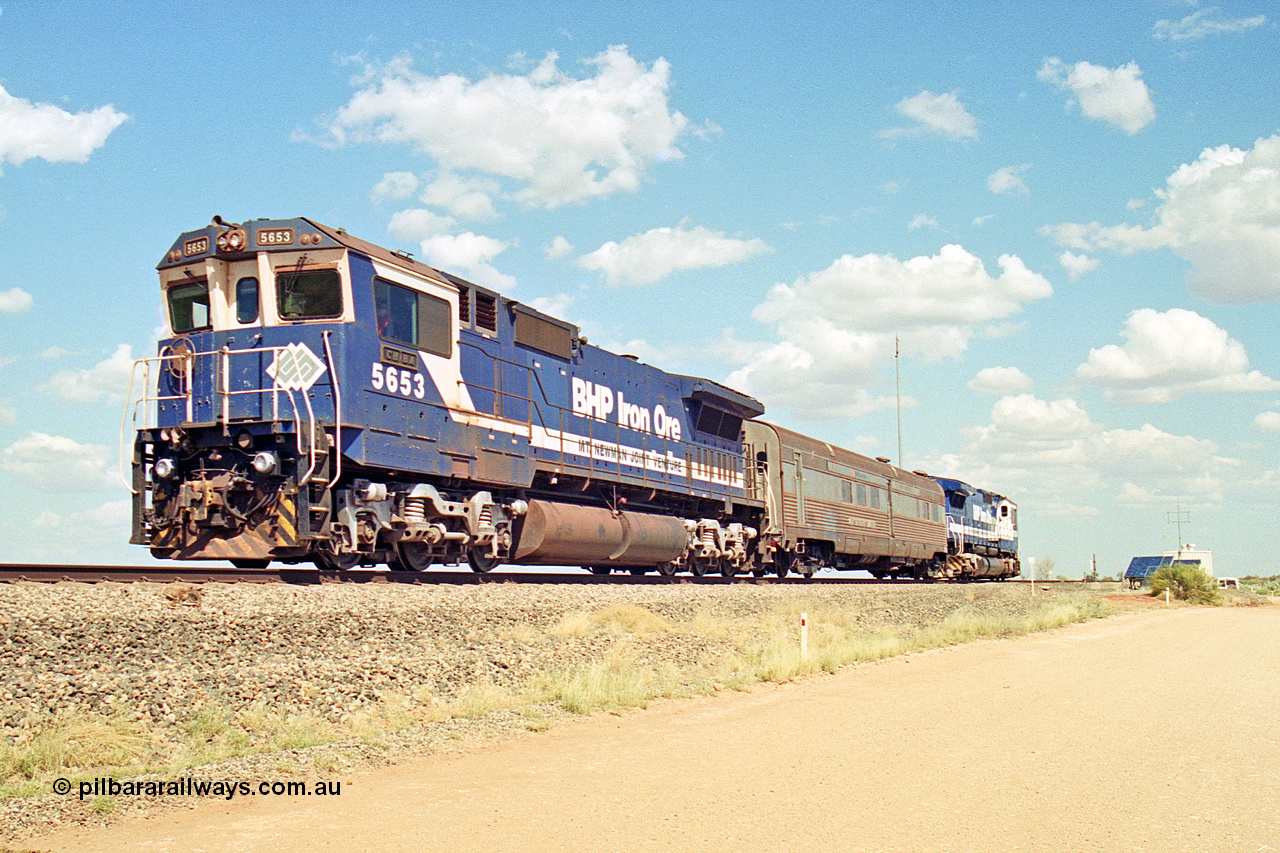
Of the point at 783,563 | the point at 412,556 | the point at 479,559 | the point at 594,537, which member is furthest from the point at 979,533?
the point at 412,556

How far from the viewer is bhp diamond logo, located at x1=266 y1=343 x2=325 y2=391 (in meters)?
12.0

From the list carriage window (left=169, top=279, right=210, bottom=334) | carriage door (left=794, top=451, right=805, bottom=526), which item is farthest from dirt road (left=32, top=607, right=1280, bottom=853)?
carriage door (left=794, top=451, right=805, bottom=526)

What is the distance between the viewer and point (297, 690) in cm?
748

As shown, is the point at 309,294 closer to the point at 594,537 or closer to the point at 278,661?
the point at 278,661

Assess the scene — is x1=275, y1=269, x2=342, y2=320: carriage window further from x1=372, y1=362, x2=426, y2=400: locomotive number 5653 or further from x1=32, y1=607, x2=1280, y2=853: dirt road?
x1=32, y1=607, x2=1280, y2=853: dirt road

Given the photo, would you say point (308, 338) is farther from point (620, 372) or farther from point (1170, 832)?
point (1170, 832)

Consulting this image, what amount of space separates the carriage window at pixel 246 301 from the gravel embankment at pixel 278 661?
4.09 meters

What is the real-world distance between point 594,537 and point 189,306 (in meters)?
7.40

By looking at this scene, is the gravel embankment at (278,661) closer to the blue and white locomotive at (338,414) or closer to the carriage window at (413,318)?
the blue and white locomotive at (338,414)

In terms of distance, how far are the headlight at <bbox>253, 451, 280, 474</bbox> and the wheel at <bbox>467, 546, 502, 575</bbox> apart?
153 inches

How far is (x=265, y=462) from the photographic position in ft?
37.6

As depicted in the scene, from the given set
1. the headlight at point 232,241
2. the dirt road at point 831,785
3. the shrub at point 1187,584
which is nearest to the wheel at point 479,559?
the headlight at point 232,241

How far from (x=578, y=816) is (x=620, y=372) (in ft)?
46.4

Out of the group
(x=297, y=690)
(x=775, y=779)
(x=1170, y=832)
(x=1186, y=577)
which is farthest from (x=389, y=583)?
(x=1186, y=577)
